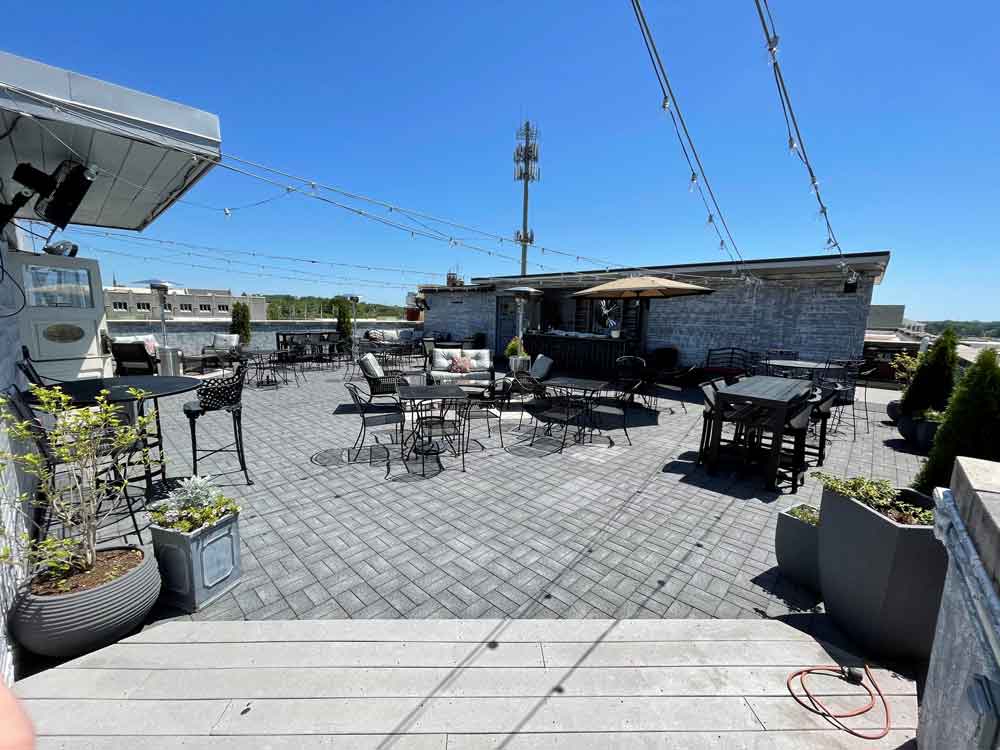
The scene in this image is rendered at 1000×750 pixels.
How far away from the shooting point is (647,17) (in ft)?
8.83

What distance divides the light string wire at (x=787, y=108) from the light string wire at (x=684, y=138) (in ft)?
2.13

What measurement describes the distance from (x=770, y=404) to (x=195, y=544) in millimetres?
4445

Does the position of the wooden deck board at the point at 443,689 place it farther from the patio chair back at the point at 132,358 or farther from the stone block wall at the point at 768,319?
the stone block wall at the point at 768,319

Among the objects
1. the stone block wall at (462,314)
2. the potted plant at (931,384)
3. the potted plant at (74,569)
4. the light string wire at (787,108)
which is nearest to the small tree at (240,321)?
the stone block wall at (462,314)

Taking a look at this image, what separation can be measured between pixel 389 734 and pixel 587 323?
14.8 meters

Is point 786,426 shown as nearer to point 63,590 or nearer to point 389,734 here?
point 389,734

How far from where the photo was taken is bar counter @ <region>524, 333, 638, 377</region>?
9.86 meters

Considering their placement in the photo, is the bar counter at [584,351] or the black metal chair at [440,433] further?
the bar counter at [584,351]

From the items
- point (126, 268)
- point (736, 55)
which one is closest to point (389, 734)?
point (736, 55)

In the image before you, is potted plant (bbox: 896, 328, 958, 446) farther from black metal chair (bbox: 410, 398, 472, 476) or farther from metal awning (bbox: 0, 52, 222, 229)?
metal awning (bbox: 0, 52, 222, 229)

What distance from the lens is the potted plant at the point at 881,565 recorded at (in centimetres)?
174

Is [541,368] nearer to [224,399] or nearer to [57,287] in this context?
[224,399]

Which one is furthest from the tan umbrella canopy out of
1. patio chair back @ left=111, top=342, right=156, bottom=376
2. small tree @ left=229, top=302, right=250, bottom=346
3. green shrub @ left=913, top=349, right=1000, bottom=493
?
small tree @ left=229, top=302, right=250, bottom=346

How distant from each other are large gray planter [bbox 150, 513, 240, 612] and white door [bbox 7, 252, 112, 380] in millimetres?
5892
